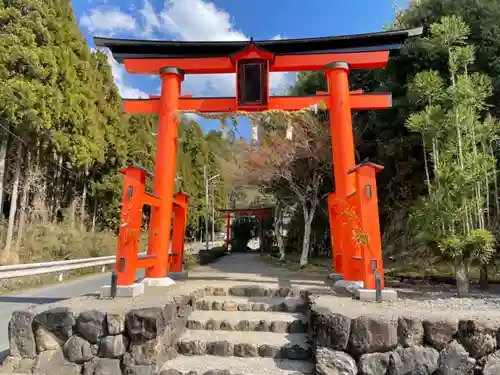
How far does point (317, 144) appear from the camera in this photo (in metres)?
13.0

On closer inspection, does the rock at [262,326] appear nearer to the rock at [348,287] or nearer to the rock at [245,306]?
the rock at [245,306]

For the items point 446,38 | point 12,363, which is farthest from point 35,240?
point 446,38

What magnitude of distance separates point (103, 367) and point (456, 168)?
20.5 feet

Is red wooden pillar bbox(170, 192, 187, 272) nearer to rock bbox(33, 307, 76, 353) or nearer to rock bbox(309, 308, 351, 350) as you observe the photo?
rock bbox(33, 307, 76, 353)

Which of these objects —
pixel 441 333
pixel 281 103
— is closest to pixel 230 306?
pixel 441 333

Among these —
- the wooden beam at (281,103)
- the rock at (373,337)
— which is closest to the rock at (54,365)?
the rock at (373,337)

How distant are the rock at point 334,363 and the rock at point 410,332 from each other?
592 mm

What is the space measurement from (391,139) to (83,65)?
13707 mm

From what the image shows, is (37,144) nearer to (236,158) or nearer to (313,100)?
(236,158)

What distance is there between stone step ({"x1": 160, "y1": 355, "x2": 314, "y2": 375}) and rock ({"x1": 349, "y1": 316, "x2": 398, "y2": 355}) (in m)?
→ 0.65

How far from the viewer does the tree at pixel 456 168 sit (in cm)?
611

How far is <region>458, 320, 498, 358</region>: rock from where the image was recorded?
A: 3586 mm

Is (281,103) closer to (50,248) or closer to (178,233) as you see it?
(178,233)

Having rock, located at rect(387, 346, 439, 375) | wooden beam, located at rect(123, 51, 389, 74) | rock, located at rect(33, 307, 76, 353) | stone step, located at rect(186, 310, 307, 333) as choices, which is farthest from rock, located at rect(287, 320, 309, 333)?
wooden beam, located at rect(123, 51, 389, 74)
